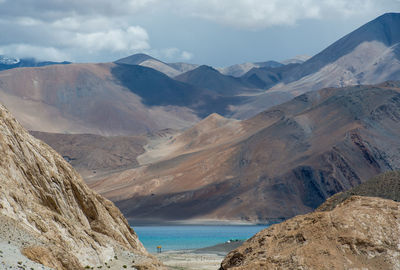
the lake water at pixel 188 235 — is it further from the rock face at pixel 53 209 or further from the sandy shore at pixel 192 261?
the rock face at pixel 53 209

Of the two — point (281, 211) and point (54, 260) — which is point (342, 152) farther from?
point (54, 260)

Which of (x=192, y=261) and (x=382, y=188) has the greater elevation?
(x=192, y=261)

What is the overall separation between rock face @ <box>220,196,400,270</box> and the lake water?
3256 inches

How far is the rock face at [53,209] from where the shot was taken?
112 feet

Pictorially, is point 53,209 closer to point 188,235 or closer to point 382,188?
point 382,188

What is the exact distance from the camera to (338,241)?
30516 mm

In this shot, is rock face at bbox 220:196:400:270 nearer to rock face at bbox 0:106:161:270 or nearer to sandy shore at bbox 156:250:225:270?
rock face at bbox 0:106:161:270

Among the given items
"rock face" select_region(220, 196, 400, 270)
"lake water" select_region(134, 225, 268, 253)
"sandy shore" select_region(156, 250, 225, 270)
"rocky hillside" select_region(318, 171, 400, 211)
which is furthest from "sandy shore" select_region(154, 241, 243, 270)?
"rock face" select_region(220, 196, 400, 270)

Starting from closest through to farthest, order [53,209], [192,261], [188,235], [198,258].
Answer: [53,209]
[192,261]
[198,258]
[188,235]

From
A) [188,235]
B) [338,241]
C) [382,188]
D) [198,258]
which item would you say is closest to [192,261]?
[198,258]

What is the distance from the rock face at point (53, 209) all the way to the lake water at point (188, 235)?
67586 mm

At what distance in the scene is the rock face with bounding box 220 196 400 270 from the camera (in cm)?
2973

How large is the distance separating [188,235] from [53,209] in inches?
4400

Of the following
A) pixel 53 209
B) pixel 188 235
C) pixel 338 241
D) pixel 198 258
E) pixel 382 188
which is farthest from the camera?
pixel 188 235
